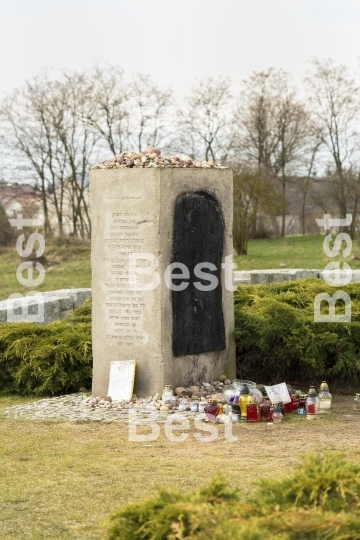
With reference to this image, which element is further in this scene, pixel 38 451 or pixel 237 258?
pixel 237 258

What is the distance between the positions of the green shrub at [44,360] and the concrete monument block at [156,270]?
58 cm

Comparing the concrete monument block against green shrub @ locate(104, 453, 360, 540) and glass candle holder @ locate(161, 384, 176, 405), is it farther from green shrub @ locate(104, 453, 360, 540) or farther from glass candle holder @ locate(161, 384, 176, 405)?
green shrub @ locate(104, 453, 360, 540)

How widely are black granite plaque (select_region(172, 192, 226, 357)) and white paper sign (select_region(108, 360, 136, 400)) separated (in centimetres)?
49

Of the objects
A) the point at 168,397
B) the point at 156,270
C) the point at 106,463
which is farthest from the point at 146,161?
the point at 106,463

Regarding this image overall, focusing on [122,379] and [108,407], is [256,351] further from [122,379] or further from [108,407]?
[108,407]

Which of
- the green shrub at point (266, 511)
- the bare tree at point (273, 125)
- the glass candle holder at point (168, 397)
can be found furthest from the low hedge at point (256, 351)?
the bare tree at point (273, 125)

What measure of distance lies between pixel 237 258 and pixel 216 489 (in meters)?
22.6

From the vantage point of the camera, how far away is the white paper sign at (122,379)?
9.21 metres

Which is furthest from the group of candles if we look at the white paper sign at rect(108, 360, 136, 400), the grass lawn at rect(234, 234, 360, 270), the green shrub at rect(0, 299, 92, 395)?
the grass lawn at rect(234, 234, 360, 270)

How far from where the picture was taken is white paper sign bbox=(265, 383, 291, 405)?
28.7ft

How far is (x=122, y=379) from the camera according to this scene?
927 centimetres

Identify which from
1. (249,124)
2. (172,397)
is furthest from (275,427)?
(249,124)

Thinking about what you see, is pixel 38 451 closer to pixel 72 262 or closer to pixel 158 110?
pixel 72 262

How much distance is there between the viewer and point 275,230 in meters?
36.1
